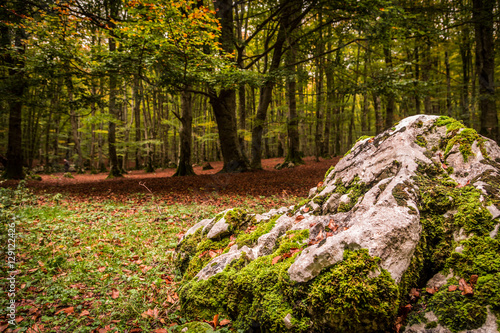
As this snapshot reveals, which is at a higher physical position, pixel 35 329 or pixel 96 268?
pixel 96 268

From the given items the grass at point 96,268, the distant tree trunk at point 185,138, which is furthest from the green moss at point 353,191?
the distant tree trunk at point 185,138

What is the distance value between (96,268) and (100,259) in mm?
265

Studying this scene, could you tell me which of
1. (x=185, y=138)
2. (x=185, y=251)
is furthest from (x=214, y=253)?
(x=185, y=138)

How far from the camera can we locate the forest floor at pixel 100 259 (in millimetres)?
2471

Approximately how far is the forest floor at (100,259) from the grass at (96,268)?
0.01m

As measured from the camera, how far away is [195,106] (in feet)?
87.5

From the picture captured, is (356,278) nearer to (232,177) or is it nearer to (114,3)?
(232,177)

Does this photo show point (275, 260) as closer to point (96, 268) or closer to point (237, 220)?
point (237, 220)

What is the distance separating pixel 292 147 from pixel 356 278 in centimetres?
1423

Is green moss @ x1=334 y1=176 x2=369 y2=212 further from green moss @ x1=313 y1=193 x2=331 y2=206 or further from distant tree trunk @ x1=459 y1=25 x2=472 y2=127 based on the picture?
distant tree trunk @ x1=459 y1=25 x2=472 y2=127

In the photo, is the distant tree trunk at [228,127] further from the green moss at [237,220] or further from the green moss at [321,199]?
the green moss at [321,199]

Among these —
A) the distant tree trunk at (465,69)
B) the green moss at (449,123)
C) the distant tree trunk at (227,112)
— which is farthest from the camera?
the distant tree trunk at (465,69)

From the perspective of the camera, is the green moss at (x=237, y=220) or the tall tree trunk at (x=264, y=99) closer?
the green moss at (x=237, y=220)

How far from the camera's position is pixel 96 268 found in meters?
3.54
